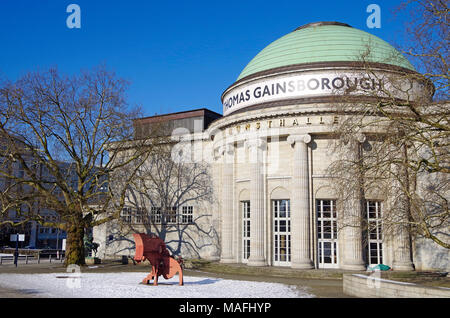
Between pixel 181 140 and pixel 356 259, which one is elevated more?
pixel 181 140

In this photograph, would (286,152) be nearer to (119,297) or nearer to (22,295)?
(119,297)

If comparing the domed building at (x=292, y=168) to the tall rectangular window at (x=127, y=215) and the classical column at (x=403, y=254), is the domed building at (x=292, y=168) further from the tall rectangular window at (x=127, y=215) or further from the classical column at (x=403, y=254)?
the tall rectangular window at (x=127, y=215)

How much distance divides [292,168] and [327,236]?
4.96m

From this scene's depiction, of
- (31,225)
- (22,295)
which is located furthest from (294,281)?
(31,225)

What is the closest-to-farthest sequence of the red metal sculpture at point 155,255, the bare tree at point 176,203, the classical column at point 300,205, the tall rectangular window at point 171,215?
the red metal sculpture at point 155,255, the classical column at point 300,205, the bare tree at point 176,203, the tall rectangular window at point 171,215

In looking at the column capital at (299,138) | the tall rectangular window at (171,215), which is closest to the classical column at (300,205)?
the column capital at (299,138)

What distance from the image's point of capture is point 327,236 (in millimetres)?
27344

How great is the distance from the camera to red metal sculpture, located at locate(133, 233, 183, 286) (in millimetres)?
18703

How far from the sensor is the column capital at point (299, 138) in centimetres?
2750

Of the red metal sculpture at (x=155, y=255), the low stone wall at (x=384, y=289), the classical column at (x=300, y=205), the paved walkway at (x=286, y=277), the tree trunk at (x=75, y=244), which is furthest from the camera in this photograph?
the tree trunk at (x=75, y=244)

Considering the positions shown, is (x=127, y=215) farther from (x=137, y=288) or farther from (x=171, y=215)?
(x=137, y=288)

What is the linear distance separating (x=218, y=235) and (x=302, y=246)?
9.13m

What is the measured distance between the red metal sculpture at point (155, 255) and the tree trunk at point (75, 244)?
10.5m
